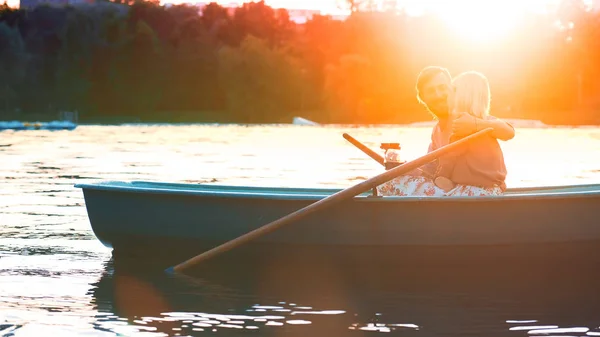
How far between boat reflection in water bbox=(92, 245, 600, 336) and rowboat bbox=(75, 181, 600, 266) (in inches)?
6.6

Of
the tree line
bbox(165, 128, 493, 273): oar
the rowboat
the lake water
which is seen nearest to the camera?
the lake water

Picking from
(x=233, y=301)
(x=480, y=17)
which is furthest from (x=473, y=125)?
(x=480, y=17)

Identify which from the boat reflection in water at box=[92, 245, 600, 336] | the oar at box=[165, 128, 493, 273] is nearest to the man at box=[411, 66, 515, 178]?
the oar at box=[165, 128, 493, 273]

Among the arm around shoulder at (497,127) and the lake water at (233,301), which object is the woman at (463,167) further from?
the lake water at (233,301)

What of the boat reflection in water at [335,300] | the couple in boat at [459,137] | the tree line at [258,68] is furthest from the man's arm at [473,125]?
the tree line at [258,68]

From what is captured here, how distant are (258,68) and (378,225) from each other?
65626 mm

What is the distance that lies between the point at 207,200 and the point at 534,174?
15.1 metres

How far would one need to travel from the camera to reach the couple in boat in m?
8.38

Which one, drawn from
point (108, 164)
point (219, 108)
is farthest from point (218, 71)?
point (108, 164)

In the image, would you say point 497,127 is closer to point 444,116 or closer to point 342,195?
point 444,116

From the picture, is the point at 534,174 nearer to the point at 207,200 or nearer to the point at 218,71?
the point at 207,200

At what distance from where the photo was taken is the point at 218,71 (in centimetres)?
7512

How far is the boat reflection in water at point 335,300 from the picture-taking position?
7.17 m

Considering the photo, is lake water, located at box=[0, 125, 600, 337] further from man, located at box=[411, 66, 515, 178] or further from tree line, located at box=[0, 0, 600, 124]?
tree line, located at box=[0, 0, 600, 124]
